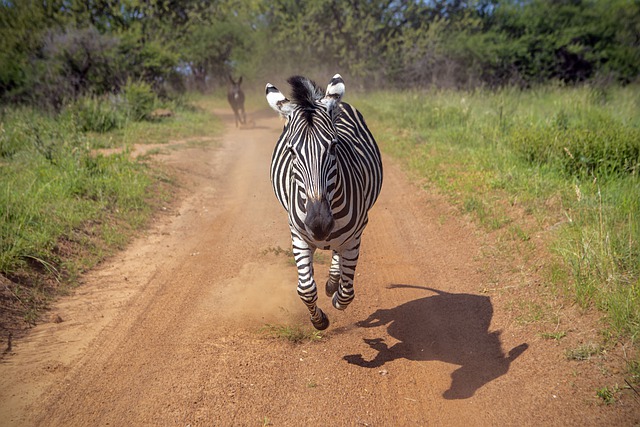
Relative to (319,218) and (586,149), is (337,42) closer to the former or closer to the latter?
(586,149)

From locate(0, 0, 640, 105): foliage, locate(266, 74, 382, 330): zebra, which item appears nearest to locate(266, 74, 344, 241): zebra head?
locate(266, 74, 382, 330): zebra

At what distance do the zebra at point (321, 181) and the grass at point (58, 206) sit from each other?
103 inches

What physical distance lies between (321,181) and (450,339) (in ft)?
6.52

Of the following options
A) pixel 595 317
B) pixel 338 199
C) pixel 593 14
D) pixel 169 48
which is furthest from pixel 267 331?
pixel 593 14

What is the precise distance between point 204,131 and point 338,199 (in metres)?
13.3

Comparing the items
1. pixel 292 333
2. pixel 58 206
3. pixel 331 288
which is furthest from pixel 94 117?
pixel 292 333

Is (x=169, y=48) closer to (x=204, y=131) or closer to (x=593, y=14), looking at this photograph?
(x=204, y=131)

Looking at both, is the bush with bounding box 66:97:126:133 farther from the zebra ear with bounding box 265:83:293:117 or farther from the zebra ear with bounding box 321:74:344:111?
the zebra ear with bounding box 321:74:344:111

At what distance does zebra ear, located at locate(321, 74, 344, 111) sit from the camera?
3686 mm

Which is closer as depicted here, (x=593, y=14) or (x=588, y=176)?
(x=588, y=176)

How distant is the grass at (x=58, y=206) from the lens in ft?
16.4

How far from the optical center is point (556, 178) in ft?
22.2

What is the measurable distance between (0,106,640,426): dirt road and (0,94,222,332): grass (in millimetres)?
324

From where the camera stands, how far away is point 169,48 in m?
23.1
